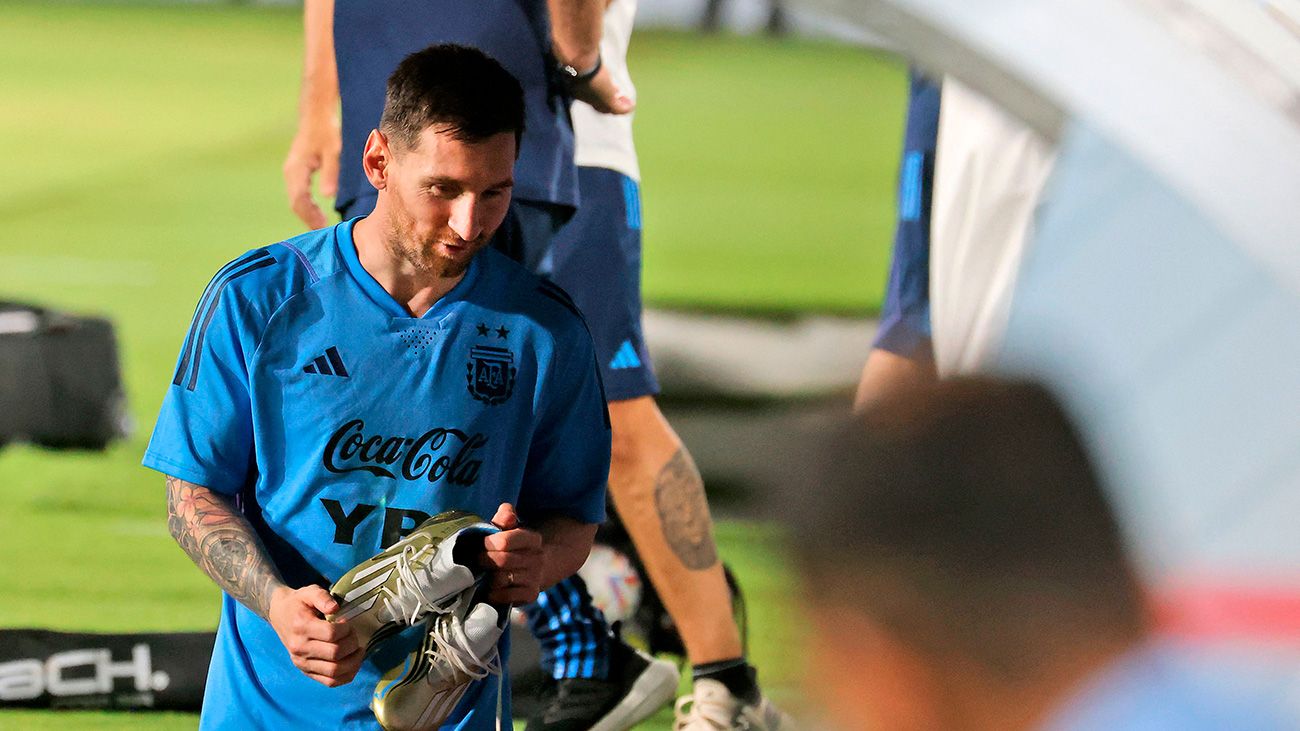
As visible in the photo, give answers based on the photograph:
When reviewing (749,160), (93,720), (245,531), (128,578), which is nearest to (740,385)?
(128,578)

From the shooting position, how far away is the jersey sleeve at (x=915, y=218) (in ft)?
11.6

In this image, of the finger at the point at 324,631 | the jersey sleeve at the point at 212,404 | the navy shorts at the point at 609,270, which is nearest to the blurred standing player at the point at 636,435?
the navy shorts at the point at 609,270

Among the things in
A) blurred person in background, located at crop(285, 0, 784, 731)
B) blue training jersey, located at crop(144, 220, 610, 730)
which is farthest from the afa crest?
blurred person in background, located at crop(285, 0, 784, 731)

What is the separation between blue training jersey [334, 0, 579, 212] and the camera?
109 inches

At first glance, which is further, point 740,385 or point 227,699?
point 740,385

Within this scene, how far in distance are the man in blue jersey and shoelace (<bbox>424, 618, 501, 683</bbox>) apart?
0.24 ft

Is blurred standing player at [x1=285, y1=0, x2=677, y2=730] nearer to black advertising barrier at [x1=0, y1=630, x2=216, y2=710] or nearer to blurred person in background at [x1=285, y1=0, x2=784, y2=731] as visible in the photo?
blurred person in background at [x1=285, y1=0, x2=784, y2=731]

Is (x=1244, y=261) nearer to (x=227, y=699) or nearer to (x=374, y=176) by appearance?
(x=374, y=176)

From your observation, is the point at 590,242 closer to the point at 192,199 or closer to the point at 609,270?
the point at 609,270

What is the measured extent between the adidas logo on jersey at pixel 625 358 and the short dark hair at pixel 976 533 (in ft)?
7.12

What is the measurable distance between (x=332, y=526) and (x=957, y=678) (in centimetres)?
140

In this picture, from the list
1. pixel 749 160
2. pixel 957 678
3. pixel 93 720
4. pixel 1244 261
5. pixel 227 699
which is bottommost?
pixel 749 160

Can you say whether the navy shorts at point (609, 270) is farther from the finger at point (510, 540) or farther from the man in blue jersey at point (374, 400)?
the finger at point (510, 540)

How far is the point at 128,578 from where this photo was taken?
12.7 feet
